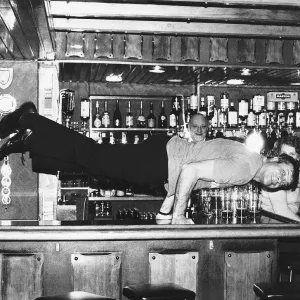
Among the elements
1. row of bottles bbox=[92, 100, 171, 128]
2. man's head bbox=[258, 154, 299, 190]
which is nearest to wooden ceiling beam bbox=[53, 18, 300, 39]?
row of bottles bbox=[92, 100, 171, 128]

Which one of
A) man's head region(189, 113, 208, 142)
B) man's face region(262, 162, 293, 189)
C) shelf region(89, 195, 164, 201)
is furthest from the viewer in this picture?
shelf region(89, 195, 164, 201)

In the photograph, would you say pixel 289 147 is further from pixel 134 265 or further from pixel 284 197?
pixel 134 265

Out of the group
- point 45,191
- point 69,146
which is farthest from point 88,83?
point 69,146

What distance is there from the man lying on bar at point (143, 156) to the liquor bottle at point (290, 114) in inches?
147

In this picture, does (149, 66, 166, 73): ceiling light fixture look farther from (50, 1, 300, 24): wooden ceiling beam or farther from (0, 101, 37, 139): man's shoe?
(0, 101, 37, 139): man's shoe

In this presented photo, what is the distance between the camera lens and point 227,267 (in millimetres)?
3662

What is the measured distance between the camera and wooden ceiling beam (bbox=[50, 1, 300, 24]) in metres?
4.69

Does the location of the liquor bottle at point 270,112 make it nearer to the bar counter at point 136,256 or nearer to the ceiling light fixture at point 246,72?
the ceiling light fixture at point 246,72

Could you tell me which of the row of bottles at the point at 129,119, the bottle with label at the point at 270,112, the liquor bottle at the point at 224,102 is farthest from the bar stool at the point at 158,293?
the bottle with label at the point at 270,112

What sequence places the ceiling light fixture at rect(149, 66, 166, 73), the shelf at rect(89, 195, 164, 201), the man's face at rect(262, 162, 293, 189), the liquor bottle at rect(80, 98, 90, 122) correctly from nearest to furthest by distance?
1. the man's face at rect(262, 162, 293, 189)
2. the ceiling light fixture at rect(149, 66, 166, 73)
3. the shelf at rect(89, 195, 164, 201)
4. the liquor bottle at rect(80, 98, 90, 122)

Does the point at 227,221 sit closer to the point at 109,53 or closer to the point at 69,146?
the point at 69,146

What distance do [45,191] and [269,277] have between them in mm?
2653

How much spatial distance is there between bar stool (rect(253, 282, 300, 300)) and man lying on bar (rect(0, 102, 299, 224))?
A: 717 mm

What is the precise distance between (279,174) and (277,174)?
17 millimetres
